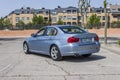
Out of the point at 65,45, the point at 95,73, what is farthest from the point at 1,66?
the point at 95,73

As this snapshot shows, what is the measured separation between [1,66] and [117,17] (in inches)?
4134

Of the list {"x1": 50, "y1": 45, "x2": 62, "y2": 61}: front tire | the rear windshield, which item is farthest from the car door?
the rear windshield

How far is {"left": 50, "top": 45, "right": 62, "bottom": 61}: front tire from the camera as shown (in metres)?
13.0

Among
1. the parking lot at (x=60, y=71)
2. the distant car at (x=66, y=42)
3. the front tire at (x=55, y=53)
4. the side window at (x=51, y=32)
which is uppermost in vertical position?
→ the side window at (x=51, y=32)

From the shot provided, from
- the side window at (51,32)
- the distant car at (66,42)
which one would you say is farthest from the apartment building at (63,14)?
the distant car at (66,42)

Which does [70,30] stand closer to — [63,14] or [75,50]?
[75,50]

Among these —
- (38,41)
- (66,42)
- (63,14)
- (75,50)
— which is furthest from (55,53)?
(63,14)

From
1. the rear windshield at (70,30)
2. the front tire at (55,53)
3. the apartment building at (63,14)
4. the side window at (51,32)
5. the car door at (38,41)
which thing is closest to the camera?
the front tire at (55,53)

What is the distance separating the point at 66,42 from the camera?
41.4ft

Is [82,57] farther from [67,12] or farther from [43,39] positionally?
[67,12]

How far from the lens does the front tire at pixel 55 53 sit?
12969 mm

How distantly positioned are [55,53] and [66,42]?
2.69 feet

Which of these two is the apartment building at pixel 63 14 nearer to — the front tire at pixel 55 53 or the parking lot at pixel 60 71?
the front tire at pixel 55 53

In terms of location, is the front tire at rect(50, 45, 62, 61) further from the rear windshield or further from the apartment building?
the apartment building
